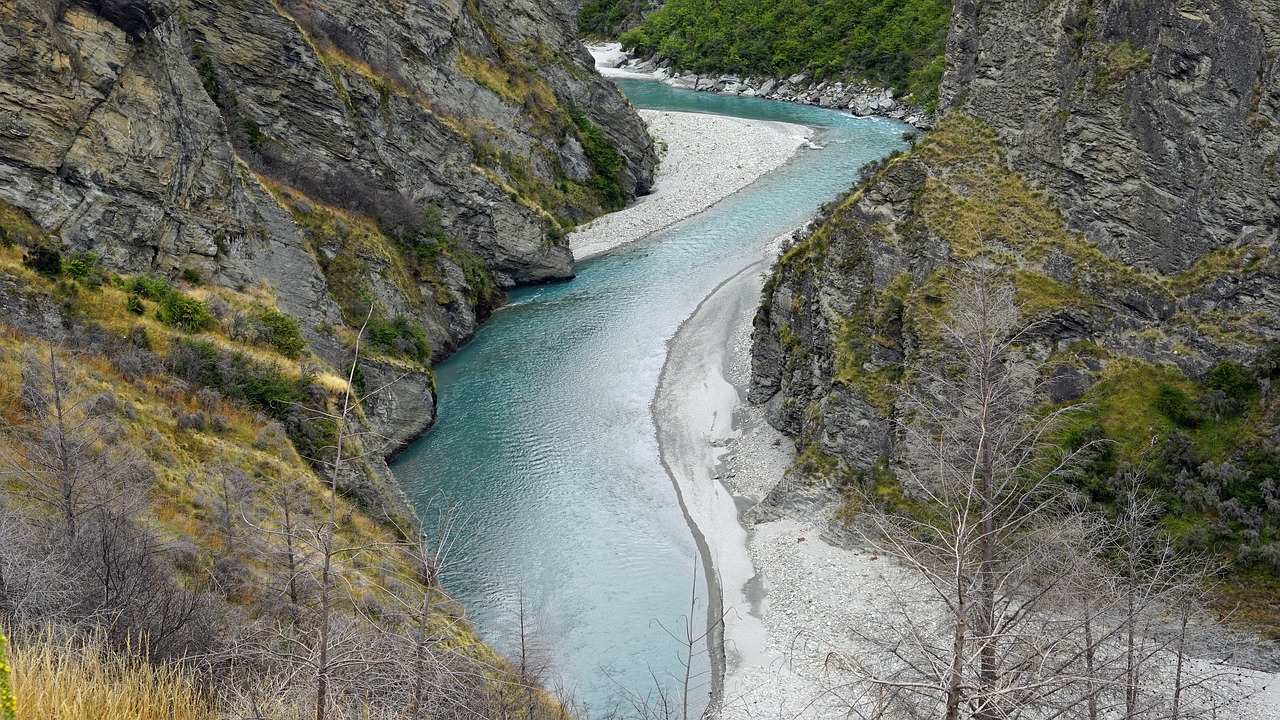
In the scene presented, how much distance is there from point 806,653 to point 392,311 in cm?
2669

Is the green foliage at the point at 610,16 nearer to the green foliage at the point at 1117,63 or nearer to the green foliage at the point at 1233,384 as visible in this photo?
the green foliage at the point at 1117,63

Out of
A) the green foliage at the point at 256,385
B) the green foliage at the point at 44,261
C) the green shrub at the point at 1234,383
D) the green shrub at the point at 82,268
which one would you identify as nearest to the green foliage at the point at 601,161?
the green foliage at the point at 256,385

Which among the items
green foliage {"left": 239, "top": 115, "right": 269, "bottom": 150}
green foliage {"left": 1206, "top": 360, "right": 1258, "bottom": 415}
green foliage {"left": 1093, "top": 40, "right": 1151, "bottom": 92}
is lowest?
green foliage {"left": 1206, "top": 360, "right": 1258, "bottom": 415}

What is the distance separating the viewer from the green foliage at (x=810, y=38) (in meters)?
92.8

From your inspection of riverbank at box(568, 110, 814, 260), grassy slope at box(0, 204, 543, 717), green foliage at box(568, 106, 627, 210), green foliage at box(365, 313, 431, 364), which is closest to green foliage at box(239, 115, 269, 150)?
green foliage at box(365, 313, 431, 364)

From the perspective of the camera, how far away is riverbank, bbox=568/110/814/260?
62.8 m

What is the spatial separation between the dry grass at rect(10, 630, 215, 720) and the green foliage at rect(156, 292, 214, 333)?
20843 mm

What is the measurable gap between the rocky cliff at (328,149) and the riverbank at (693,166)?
225cm

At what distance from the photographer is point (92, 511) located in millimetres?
17922

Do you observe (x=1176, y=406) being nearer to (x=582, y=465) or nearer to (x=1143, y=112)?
(x=1143, y=112)

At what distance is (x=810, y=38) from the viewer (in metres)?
104

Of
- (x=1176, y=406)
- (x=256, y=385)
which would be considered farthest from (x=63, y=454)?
(x=1176, y=406)

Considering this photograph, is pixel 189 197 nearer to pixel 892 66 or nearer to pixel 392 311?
pixel 392 311

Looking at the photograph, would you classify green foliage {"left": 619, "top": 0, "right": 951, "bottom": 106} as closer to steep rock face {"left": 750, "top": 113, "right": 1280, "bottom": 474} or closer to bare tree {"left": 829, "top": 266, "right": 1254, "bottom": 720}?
steep rock face {"left": 750, "top": 113, "right": 1280, "bottom": 474}
